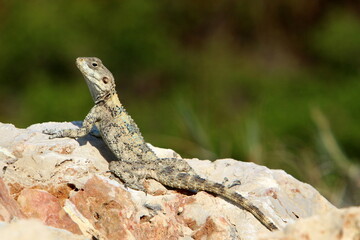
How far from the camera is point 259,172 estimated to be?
20.9ft

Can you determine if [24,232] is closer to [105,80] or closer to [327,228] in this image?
[327,228]

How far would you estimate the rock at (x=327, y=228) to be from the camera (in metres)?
3.93

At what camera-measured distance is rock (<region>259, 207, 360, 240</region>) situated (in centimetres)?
393

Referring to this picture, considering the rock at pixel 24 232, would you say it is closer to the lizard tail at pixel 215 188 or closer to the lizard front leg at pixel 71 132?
the lizard tail at pixel 215 188

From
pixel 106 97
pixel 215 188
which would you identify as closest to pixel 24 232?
pixel 215 188

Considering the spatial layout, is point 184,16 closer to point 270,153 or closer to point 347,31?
point 347,31

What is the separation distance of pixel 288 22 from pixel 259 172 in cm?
2011

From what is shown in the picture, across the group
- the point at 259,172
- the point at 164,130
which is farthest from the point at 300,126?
the point at 259,172

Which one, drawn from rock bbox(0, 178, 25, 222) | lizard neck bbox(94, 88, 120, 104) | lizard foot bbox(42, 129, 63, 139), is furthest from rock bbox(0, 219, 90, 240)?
lizard neck bbox(94, 88, 120, 104)

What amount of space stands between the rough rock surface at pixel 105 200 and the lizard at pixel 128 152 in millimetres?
69

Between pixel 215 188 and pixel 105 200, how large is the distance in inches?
33.9

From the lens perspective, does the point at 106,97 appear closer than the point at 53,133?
No

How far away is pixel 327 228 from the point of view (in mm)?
3975

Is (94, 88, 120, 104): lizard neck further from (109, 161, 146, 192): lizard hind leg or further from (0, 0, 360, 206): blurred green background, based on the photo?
(0, 0, 360, 206): blurred green background
